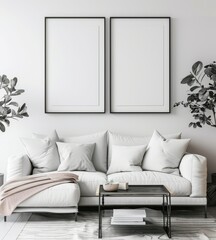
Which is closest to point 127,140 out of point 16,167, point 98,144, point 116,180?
point 98,144

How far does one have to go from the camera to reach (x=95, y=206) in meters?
4.93

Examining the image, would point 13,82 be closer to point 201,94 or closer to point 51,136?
point 51,136

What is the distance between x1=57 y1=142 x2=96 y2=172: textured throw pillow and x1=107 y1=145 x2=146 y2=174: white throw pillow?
10.8 inches

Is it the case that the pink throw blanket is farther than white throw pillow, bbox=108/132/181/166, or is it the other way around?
white throw pillow, bbox=108/132/181/166

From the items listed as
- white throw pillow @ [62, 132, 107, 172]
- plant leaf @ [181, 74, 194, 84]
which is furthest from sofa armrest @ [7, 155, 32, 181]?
plant leaf @ [181, 74, 194, 84]

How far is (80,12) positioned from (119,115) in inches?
58.5

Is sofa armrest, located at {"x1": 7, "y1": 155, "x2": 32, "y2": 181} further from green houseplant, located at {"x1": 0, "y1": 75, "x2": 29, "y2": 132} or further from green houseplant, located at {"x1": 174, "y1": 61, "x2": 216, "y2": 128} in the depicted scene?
green houseplant, located at {"x1": 174, "y1": 61, "x2": 216, "y2": 128}

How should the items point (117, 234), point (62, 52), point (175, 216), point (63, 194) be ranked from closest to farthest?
point (117, 234), point (63, 194), point (175, 216), point (62, 52)

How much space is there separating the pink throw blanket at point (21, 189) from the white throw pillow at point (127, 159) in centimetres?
86

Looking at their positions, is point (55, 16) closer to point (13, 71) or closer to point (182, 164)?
point (13, 71)

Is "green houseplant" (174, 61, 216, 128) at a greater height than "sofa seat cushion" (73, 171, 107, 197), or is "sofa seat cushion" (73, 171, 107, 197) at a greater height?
"green houseplant" (174, 61, 216, 128)

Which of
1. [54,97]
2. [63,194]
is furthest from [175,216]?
[54,97]

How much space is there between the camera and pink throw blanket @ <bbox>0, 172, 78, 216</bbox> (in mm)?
4324

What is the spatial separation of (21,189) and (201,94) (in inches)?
97.9
